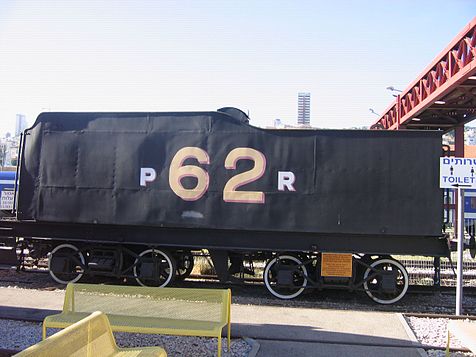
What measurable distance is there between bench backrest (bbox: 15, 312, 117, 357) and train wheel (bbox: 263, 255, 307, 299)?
15.3ft

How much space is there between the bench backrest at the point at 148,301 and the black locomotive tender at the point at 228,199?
2718mm

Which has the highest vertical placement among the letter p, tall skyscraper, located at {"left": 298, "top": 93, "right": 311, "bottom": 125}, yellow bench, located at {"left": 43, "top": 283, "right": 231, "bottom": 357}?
tall skyscraper, located at {"left": 298, "top": 93, "right": 311, "bottom": 125}

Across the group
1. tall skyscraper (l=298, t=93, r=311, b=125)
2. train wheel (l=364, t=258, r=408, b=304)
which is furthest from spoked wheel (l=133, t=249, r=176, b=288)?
tall skyscraper (l=298, t=93, r=311, b=125)

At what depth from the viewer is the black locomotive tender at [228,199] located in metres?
7.97

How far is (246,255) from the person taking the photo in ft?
28.6

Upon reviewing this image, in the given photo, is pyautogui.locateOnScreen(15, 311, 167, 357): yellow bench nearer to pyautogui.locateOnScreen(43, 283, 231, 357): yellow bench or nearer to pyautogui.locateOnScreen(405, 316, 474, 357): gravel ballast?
pyautogui.locateOnScreen(43, 283, 231, 357): yellow bench

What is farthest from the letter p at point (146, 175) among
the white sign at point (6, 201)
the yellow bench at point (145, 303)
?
the white sign at point (6, 201)

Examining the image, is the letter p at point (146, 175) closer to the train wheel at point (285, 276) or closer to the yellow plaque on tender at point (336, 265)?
the train wheel at point (285, 276)

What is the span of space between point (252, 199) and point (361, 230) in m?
1.93

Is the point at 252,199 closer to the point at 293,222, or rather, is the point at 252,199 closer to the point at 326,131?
the point at 293,222

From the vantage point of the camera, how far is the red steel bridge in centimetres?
1299

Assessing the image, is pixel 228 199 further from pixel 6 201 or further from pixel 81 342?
pixel 6 201

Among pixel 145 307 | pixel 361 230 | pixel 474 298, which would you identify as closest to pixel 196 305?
pixel 145 307

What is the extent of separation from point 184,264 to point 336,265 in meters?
3.19
